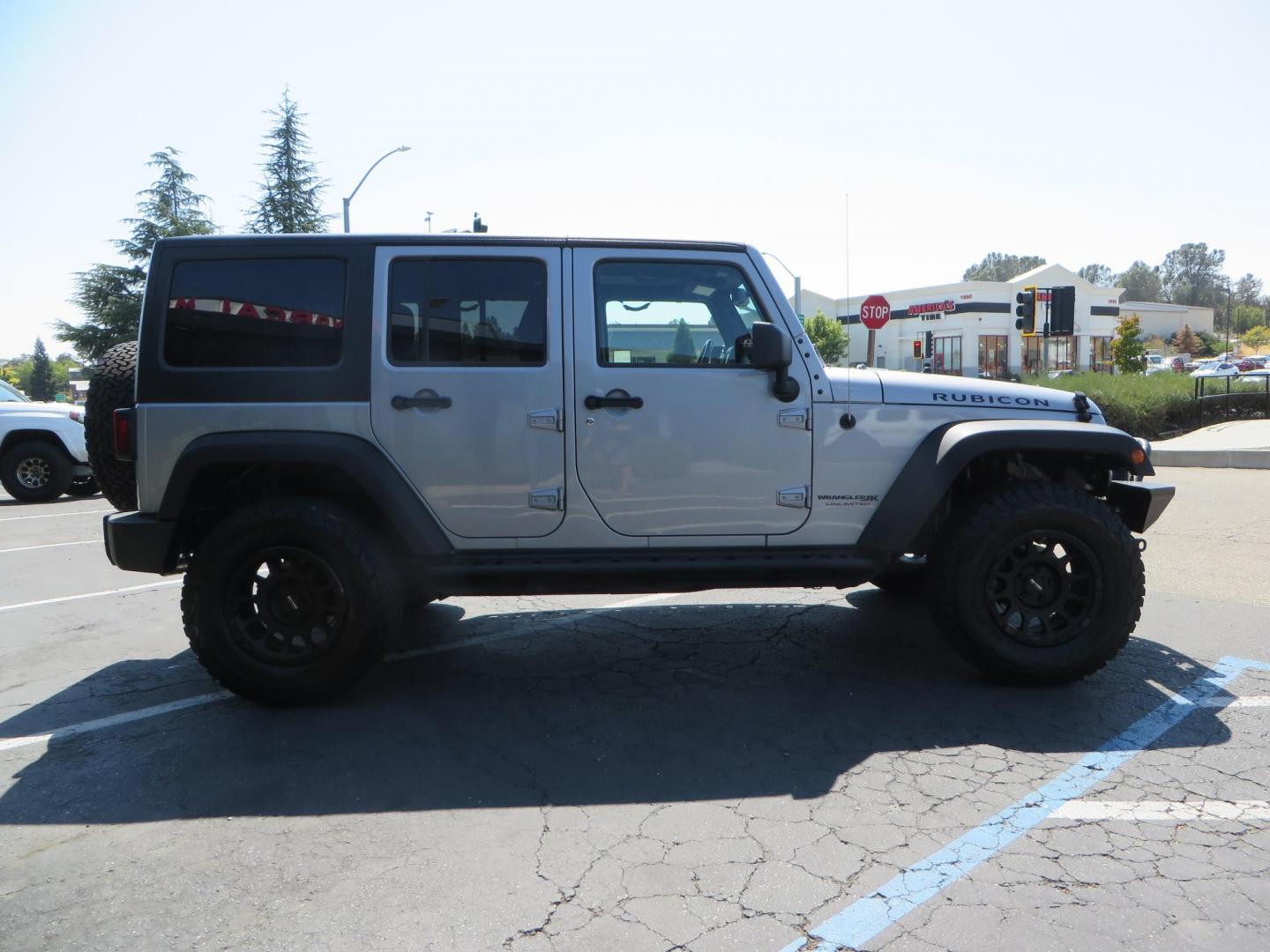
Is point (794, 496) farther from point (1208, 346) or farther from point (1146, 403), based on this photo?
point (1208, 346)

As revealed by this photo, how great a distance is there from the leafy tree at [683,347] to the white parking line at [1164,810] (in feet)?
7.71

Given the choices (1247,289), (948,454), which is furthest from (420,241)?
(1247,289)

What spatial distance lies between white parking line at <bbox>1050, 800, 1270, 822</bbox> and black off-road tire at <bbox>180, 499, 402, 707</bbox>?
109 inches

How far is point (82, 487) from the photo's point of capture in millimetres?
13609

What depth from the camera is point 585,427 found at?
416 centimetres

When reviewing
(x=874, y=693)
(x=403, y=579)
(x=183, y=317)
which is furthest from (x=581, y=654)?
(x=183, y=317)

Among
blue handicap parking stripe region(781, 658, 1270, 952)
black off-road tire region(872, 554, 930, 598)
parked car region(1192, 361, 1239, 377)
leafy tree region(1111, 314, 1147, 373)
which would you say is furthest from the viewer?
leafy tree region(1111, 314, 1147, 373)

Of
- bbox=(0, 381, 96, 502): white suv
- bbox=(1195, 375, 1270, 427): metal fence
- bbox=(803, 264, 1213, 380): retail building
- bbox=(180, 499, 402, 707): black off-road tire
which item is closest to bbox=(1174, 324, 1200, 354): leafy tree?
bbox=(803, 264, 1213, 380): retail building

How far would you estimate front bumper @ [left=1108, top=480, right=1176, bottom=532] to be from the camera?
4383mm

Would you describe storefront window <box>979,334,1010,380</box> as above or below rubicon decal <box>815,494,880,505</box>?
above

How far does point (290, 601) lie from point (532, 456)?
1265 millimetres

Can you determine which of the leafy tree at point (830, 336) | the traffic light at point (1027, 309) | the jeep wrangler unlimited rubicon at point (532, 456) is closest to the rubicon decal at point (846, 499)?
the jeep wrangler unlimited rubicon at point (532, 456)

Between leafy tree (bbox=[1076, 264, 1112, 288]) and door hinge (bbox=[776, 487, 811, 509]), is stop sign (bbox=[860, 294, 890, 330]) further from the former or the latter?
leafy tree (bbox=[1076, 264, 1112, 288])

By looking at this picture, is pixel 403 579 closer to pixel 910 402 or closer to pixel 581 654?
pixel 581 654
